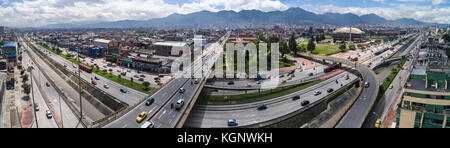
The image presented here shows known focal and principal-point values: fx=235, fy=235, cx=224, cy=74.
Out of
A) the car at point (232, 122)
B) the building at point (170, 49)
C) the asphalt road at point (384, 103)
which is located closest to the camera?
the car at point (232, 122)

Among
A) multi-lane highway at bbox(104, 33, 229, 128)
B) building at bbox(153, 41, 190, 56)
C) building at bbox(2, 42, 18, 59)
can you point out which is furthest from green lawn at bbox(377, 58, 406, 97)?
building at bbox(2, 42, 18, 59)

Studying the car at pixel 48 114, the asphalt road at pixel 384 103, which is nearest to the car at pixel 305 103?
the asphalt road at pixel 384 103

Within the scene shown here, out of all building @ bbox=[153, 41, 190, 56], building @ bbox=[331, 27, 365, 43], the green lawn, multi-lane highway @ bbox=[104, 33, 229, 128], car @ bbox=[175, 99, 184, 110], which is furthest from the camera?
building @ bbox=[331, 27, 365, 43]

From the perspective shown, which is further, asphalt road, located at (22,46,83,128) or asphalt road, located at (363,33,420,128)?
asphalt road, located at (22,46,83,128)

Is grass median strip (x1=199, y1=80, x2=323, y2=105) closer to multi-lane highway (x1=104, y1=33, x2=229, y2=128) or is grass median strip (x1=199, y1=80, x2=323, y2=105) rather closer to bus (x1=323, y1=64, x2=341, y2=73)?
multi-lane highway (x1=104, y1=33, x2=229, y2=128)

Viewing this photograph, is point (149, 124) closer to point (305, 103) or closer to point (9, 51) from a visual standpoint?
point (305, 103)

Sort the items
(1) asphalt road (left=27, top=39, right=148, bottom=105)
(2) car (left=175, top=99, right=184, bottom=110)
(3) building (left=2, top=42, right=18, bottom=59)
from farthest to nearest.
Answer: (3) building (left=2, top=42, right=18, bottom=59)
(1) asphalt road (left=27, top=39, right=148, bottom=105)
(2) car (left=175, top=99, right=184, bottom=110)

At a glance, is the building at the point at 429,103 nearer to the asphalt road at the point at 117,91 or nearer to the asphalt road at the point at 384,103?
the asphalt road at the point at 384,103

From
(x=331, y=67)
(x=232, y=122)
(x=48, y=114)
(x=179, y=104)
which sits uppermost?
(x=331, y=67)

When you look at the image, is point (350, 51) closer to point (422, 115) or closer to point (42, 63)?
point (422, 115)

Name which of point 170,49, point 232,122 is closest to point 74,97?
point 232,122

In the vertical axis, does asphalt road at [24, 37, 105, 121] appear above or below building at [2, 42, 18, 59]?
below

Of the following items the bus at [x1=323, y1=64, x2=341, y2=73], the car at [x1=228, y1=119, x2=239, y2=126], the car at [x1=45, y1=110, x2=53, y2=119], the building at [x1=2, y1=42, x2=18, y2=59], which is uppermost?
the building at [x1=2, y1=42, x2=18, y2=59]

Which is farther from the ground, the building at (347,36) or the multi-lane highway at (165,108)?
the building at (347,36)
